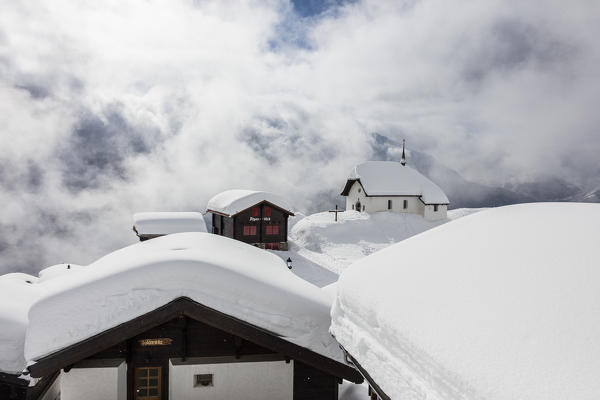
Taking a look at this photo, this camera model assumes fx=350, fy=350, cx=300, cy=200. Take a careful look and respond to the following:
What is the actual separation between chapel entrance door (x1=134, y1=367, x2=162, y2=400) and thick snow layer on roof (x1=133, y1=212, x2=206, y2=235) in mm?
18947

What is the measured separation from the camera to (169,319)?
660cm

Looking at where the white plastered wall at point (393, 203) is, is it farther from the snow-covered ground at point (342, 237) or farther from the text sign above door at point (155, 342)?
the text sign above door at point (155, 342)

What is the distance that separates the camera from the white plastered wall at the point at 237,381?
23.6 ft

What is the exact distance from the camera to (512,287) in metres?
3.37

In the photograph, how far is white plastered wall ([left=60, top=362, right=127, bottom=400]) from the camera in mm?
6808

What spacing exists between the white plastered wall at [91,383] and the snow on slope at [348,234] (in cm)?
1957

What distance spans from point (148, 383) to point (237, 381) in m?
1.81

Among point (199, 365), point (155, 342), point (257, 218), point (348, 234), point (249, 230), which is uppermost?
point (257, 218)

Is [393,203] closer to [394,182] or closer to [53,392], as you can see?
[394,182]

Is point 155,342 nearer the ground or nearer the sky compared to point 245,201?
nearer the ground

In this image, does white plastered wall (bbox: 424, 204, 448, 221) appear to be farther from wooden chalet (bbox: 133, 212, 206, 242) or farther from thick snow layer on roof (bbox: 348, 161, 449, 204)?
wooden chalet (bbox: 133, 212, 206, 242)

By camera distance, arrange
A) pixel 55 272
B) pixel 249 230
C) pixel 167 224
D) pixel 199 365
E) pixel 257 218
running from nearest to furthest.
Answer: pixel 199 365, pixel 55 272, pixel 167 224, pixel 249 230, pixel 257 218

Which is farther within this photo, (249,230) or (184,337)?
(249,230)

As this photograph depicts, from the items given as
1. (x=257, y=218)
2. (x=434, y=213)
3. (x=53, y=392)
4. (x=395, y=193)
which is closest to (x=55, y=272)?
(x=53, y=392)
